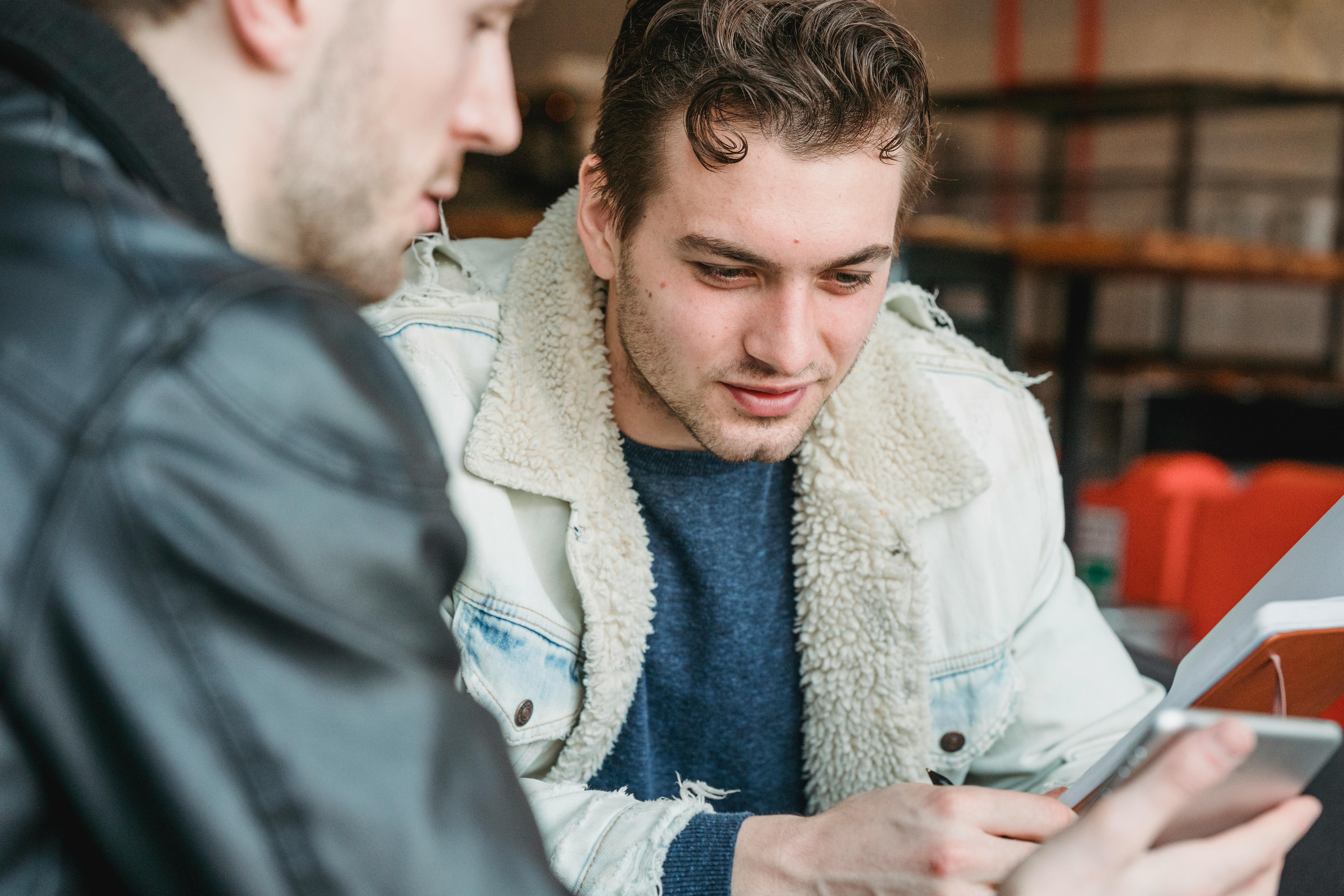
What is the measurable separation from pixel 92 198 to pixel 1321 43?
8.28 metres

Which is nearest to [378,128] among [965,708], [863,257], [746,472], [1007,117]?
[863,257]

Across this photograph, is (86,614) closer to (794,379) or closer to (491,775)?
(491,775)

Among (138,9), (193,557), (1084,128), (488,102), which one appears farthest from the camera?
(1084,128)

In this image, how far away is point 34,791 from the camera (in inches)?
20.2

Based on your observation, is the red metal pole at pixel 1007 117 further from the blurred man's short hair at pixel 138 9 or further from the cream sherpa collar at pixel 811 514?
the blurred man's short hair at pixel 138 9

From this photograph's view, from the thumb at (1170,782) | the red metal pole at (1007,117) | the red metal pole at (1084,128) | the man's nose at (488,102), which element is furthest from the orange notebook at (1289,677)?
the red metal pole at (1084,128)

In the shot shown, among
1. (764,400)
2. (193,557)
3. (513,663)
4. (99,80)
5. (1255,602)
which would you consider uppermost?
(99,80)

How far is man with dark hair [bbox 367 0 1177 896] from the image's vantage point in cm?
119

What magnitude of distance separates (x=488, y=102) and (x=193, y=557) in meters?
0.42

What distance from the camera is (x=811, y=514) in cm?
135

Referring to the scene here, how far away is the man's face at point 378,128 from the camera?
67 cm

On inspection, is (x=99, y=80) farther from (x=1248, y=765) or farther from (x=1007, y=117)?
(x=1007, y=117)

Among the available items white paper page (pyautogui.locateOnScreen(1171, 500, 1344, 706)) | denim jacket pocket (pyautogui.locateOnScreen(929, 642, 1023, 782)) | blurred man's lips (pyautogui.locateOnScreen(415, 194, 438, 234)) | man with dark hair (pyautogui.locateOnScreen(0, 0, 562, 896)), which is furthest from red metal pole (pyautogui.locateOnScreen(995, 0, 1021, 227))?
man with dark hair (pyautogui.locateOnScreen(0, 0, 562, 896))

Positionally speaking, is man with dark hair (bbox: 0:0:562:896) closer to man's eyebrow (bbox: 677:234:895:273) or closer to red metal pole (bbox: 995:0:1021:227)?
man's eyebrow (bbox: 677:234:895:273)
